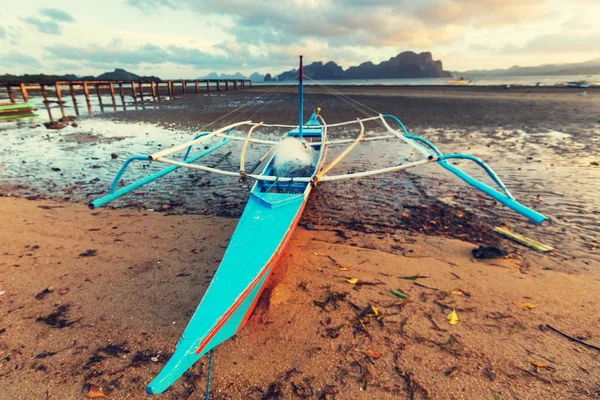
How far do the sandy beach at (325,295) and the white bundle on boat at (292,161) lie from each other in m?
1.03

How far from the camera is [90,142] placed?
1223 cm

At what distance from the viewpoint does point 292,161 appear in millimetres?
6090

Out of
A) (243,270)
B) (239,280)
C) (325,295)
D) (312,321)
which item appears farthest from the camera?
(325,295)

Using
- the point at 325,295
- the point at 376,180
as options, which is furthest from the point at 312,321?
the point at 376,180

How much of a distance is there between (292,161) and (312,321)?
11.9 feet

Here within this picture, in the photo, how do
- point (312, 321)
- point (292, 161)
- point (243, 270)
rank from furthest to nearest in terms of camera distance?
point (292, 161)
point (312, 321)
point (243, 270)

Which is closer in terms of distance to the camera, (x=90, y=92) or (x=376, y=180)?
(x=376, y=180)

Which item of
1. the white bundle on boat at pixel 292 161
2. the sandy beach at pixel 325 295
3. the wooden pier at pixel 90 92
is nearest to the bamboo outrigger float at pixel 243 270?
the sandy beach at pixel 325 295

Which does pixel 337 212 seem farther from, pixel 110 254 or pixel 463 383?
pixel 110 254

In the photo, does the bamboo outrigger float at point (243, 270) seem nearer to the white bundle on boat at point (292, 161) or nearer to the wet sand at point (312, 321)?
the wet sand at point (312, 321)

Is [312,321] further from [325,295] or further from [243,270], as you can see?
[243,270]

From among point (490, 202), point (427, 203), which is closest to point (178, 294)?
point (427, 203)

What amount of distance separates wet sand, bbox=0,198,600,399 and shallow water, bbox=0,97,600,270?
139cm

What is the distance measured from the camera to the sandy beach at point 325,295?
8.85 ft
